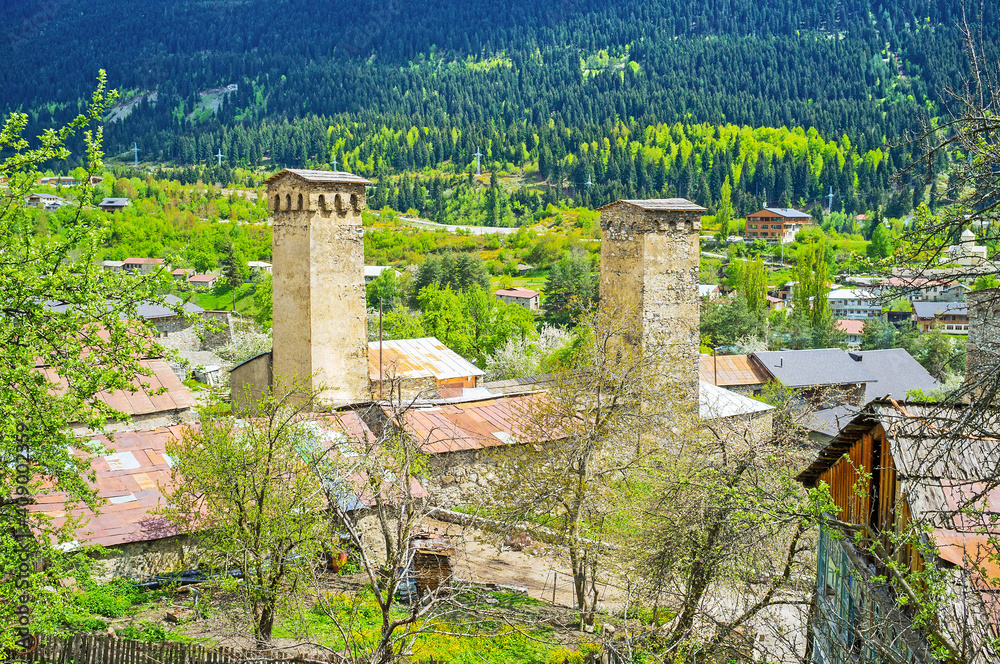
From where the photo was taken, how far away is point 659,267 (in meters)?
16.9

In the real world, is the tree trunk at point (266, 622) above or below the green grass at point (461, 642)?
above

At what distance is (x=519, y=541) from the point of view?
47.8 ft

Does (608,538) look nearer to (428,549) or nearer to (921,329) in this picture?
(428,549)

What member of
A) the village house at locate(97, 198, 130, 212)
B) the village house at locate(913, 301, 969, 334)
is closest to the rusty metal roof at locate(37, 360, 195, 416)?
the village house at locate(913, 301, 969, 334)

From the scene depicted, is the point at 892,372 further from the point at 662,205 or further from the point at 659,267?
the point at 662,205

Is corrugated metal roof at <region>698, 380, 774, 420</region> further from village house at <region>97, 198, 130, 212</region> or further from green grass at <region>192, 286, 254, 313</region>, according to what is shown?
village house at <region>97, 198, 130, 212</region>

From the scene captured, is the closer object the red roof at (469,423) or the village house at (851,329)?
the red roof at (469,423)

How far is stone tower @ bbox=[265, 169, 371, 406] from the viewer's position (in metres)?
17.4

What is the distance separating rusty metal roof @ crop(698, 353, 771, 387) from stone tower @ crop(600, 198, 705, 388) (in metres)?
16.8

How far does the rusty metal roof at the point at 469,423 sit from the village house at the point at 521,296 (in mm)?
42650

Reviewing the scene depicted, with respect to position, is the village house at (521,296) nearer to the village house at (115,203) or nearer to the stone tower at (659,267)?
the stone tower at (659,267)

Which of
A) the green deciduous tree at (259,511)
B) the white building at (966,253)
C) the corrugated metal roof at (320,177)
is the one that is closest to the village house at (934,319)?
the corrugated metal roof at (320,177)

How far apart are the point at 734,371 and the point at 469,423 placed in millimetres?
20681

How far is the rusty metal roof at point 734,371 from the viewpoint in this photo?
111 feet
